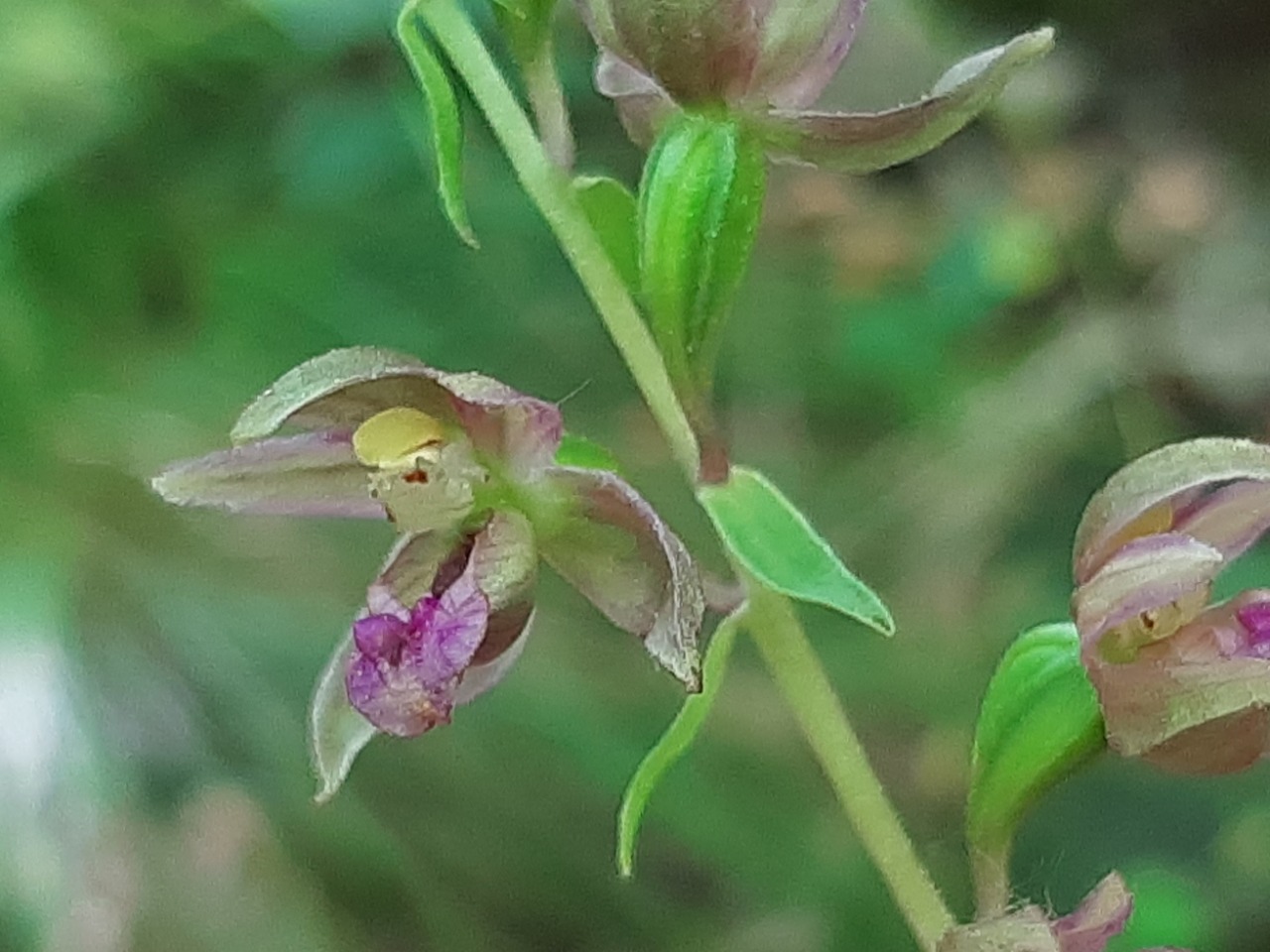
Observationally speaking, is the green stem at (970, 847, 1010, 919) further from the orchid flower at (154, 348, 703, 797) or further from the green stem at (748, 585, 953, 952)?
the orchid flower at (154, 348, 703, 797)

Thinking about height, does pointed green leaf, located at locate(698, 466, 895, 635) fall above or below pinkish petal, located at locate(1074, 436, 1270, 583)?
above

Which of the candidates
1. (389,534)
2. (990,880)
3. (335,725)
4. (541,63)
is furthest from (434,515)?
(389,534)

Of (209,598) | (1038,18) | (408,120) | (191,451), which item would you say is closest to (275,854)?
(209,598)

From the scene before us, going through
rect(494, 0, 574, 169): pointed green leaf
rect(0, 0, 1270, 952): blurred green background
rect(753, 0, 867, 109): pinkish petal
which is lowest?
rect(0, 0, 1270, 952): blurred green background

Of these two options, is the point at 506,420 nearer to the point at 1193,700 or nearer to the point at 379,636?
the point at 379,636

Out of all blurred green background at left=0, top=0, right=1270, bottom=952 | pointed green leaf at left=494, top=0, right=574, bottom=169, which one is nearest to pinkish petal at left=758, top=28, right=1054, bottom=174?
pointed green leaf at left=494, top=0, right=574, bottom=169

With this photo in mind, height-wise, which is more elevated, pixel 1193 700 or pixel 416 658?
pixel 416 658

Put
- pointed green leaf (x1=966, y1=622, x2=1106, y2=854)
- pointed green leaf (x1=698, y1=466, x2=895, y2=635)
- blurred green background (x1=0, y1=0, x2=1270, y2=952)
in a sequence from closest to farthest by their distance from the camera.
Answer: pointed green leaf (x1=698, y1=466, x2=895, y2=635), pointed green leaf (x1=966, y1=622, x2=1106, y2=854), blurred green background (x1=0, y1=0, x2=1270, y2=952)
